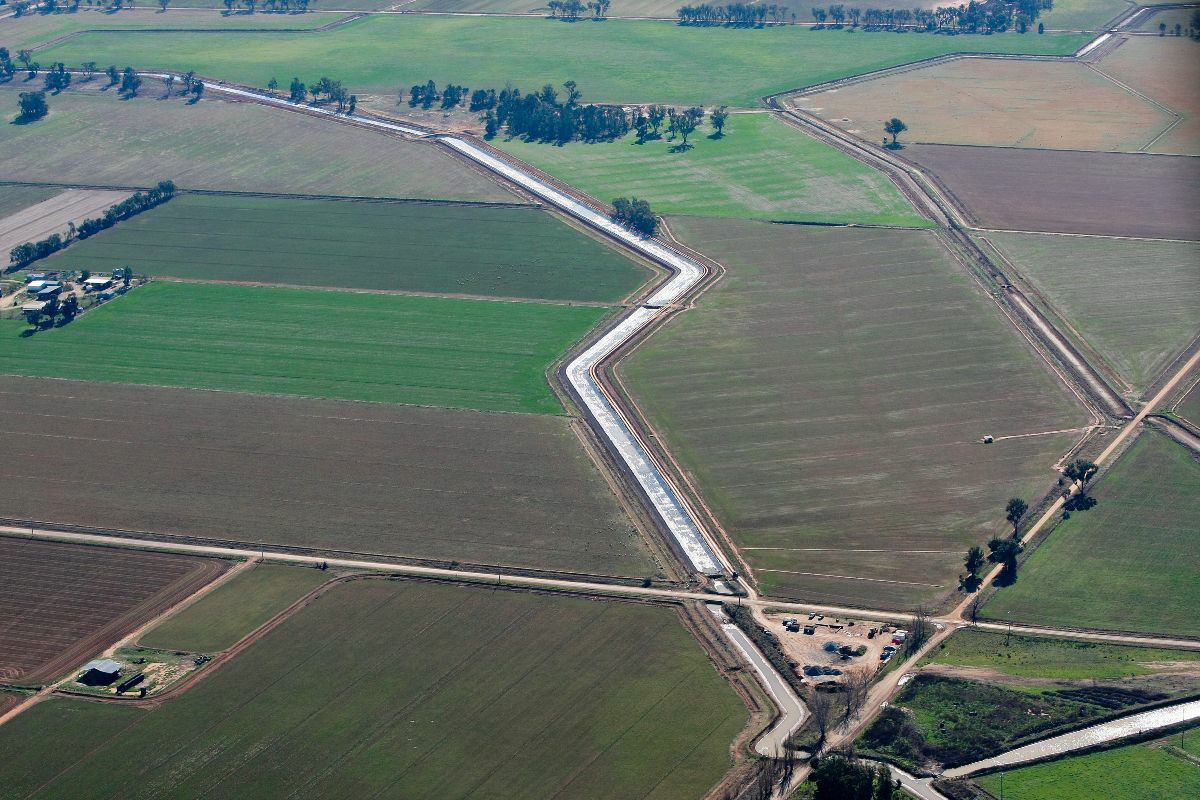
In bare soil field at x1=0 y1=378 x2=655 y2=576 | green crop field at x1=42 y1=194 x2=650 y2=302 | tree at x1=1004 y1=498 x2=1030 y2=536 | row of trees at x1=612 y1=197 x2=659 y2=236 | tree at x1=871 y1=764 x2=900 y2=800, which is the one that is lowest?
tree at x1=871 y1=764 x2=900 y2=800

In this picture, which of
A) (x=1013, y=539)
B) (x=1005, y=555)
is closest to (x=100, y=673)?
(x=1005, y=555)

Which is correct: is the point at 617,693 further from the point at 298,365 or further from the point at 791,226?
the point at 791,226

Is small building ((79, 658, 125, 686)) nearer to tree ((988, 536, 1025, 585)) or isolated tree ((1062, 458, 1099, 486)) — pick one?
tree ((988, 536, 1025, 585))

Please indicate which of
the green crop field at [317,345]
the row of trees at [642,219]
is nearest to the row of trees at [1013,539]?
the green crop field at [317,345]

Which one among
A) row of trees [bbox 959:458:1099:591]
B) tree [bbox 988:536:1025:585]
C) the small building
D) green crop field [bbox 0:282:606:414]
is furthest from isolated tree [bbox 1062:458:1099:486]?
the small building

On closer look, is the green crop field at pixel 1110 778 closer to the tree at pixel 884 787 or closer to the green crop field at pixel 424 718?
the tree at pixel 884 787
